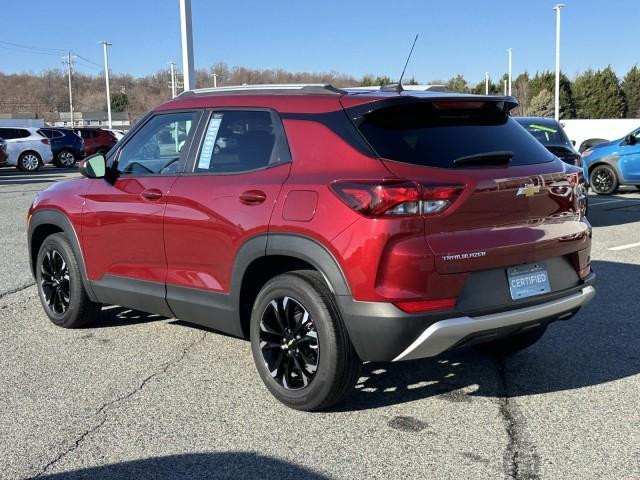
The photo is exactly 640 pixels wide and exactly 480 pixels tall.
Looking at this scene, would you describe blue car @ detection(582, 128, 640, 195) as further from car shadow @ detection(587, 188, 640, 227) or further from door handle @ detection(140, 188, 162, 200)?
door handle @ detection(140, 188, 162, 200)

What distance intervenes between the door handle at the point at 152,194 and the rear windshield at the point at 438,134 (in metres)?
1.56

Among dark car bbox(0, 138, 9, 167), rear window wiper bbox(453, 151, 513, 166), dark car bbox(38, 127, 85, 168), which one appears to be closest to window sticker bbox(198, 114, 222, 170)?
rear window wiper bbox(453, 151, 513, 166)

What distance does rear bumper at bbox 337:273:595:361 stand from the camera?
11.1ft

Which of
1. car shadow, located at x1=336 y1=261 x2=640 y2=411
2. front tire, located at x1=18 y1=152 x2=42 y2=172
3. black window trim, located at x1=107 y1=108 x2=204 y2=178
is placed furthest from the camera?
front tire, located at x1=18 y1=152 x2=42 y2=172

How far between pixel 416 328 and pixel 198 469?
1.22 meters

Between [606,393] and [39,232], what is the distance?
4.47 m

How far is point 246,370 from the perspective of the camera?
4570 millimetres

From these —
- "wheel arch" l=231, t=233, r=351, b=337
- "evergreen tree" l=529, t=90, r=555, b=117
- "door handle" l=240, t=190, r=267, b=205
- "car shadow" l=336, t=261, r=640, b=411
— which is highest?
"evergreen tree" l=529, t=90, r=555, b=117

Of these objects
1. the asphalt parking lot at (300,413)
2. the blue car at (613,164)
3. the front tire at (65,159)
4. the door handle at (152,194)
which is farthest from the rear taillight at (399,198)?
the front tire at (65,159)

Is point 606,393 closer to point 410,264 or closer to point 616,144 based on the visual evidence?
point 410,264

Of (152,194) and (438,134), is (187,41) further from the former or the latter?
(438,134)

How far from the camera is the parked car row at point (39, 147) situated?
84.6 feet

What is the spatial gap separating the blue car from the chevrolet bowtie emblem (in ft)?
39.0

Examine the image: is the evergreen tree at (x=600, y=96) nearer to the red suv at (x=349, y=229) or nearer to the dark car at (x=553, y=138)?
the dark car at (x=553, y=138)
